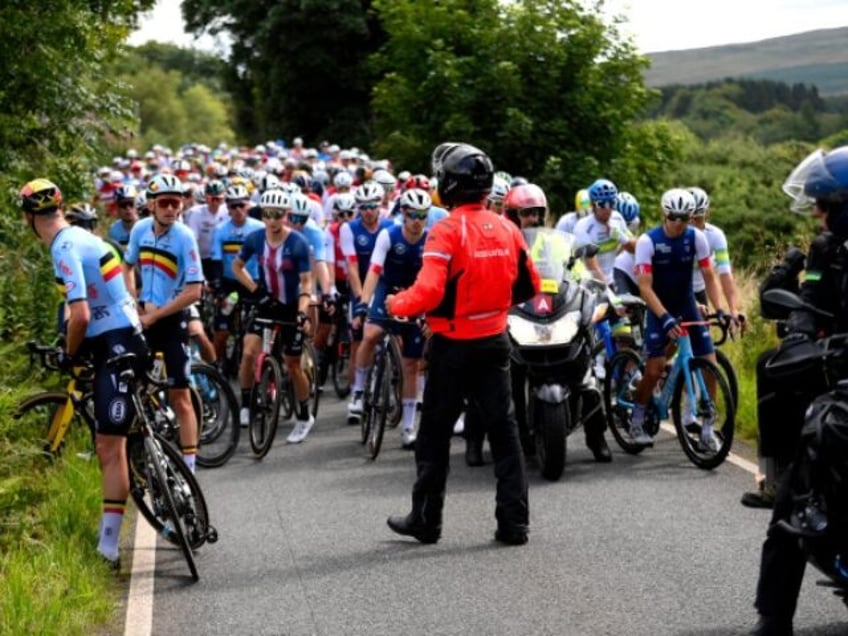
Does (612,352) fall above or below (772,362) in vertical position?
Result: below

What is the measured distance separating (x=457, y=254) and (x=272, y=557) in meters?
2.16

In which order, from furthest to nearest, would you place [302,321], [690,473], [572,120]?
[572,120] < [302,321] < [690,473]

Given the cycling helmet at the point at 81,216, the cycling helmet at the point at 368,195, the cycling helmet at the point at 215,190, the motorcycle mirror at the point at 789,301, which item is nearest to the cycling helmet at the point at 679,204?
the cycling helmet at the point at 368,195

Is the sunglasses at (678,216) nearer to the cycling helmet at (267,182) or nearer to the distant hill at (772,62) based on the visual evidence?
the cycling helmet at (267,182)

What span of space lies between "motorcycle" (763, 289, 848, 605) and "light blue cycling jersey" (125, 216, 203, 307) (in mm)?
5902

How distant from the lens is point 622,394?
11.8m

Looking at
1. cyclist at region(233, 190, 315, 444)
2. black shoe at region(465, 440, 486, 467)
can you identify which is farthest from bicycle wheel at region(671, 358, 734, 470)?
cyclist at region(233, 190, 315, 444)

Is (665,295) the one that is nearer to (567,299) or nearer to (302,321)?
(567,299)

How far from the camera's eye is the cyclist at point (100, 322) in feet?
27.2

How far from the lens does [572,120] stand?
27.9 m

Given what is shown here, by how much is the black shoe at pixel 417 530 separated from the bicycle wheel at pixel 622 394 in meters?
3.08

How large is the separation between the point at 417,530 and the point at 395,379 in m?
3.90

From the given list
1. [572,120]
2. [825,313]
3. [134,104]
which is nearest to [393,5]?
[572,120]

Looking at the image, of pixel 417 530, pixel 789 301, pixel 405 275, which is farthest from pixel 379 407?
pixel 789 301
